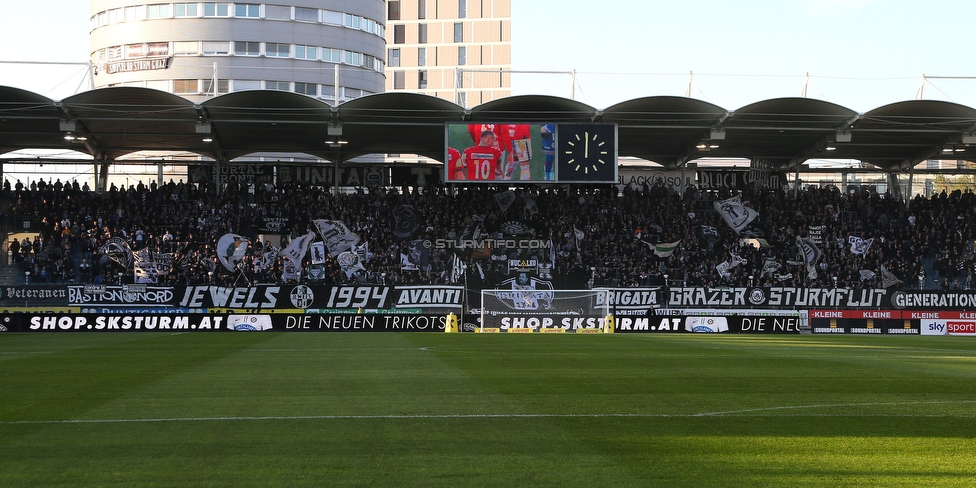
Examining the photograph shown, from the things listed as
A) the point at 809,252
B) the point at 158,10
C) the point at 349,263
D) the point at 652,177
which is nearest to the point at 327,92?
the point at 158,10

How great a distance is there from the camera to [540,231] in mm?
45219

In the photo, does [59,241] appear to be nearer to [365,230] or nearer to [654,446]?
[365,230]

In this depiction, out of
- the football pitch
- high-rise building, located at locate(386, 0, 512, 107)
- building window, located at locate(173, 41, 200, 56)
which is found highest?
high-rise building, located at locate(386, 0, 512, 107)

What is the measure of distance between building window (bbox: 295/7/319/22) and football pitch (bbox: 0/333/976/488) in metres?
66.6

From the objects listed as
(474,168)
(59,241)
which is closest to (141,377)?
(474,168)

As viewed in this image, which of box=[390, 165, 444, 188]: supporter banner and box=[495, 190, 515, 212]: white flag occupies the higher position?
box=[390, 165, 444, 188]: supporter banner

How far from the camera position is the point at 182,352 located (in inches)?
795

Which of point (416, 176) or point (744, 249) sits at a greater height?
point (416, 176)

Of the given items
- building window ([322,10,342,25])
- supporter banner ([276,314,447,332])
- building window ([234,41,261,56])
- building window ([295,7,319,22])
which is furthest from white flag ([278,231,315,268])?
building window ([322,10,342,25])

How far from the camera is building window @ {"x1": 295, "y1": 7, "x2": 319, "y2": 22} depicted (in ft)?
262

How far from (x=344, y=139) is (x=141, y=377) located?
109ft

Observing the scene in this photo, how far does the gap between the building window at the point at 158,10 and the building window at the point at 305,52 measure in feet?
36.7

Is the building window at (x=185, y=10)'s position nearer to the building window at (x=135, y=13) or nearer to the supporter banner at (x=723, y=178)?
the building window at (x=135, y=13)

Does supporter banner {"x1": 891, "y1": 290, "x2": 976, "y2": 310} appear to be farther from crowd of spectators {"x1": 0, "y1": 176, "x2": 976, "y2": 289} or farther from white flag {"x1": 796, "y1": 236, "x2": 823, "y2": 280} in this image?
white flag {"x1": 796, "y1": 236, "x2": 823, "y2": 280}
